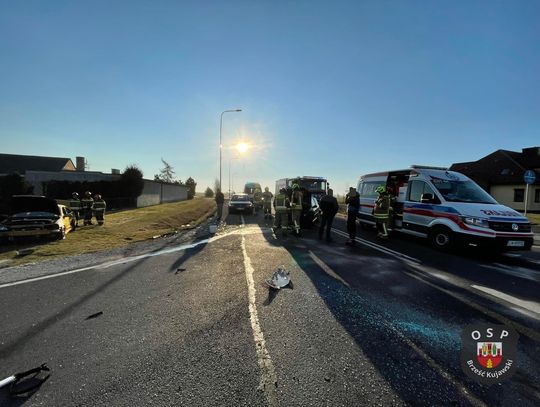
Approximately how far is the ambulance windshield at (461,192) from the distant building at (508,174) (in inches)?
1272

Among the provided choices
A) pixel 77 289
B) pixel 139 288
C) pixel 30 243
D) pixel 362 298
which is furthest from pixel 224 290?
pixel 30 243

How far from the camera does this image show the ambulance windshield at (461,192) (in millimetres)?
9586

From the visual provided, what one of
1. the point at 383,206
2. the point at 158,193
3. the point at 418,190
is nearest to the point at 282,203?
the point at 383,206

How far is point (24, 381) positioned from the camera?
2941mm

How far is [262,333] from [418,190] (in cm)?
880

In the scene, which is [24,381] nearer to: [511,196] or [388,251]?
[388,251]

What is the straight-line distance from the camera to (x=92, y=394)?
275 centimetres

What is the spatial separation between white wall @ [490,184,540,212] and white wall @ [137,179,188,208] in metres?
40.0

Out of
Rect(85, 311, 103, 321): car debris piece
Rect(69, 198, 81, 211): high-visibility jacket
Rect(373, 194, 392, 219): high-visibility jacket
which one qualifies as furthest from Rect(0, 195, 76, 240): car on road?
Rect(373, 194, 392, 219): high-visibility jacket

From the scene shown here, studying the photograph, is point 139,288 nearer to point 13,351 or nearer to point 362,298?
point 13,351

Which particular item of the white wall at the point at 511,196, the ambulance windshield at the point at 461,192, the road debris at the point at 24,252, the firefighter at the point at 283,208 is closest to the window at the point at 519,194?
the white wall at the point at 511,196

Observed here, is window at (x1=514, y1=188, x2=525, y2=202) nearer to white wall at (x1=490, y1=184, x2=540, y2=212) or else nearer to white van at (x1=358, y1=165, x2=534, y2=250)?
white wall at (x1=490, y1=184, x2=540, y2=212)

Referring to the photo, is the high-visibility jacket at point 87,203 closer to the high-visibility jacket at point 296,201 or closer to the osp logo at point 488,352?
the high-visibility jacket at point 296,201

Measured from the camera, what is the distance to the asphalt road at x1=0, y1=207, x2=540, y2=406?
2.76 m
